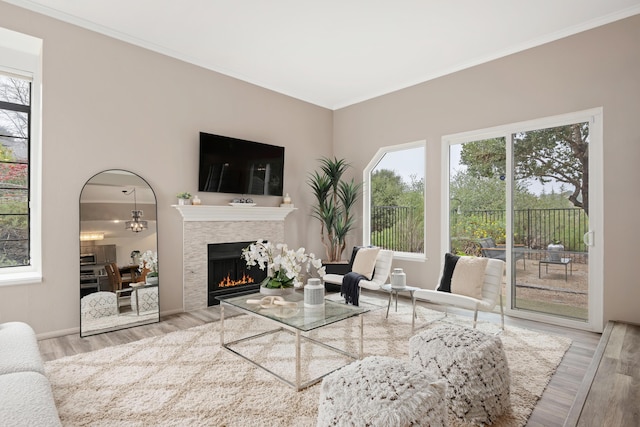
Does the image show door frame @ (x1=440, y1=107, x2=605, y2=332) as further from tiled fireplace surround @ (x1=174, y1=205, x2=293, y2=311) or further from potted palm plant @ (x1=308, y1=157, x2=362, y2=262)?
tiled fireplace surround @ (x1=174, y1=205, x2=293, y2=311)

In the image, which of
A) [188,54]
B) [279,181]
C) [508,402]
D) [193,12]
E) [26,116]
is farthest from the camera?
[279,181]

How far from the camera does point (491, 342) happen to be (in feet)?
6.98

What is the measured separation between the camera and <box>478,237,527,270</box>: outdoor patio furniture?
4121 mm

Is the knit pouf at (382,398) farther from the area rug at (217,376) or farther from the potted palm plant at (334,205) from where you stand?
the potted palm plant at (334,205)

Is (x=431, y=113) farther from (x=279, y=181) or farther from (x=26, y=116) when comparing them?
(x=26, y=116)

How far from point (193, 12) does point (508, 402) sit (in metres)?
3.99

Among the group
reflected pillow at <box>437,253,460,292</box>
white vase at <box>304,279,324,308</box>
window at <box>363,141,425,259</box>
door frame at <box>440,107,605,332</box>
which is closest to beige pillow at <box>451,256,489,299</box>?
reflected pillow at <box>437,253,460,292</box>

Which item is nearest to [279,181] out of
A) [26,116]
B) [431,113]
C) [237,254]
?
[237,254]

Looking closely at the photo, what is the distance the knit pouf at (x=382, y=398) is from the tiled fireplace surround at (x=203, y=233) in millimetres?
3073

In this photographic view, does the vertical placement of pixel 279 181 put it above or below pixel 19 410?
Answer: above

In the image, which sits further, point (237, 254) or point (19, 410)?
point (237, 254)

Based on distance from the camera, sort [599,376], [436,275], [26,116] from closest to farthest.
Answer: [599,376]
[26,116]
[436,275]

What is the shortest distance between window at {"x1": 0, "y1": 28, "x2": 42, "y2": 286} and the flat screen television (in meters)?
1.64

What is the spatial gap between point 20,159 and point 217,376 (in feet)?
9.90
